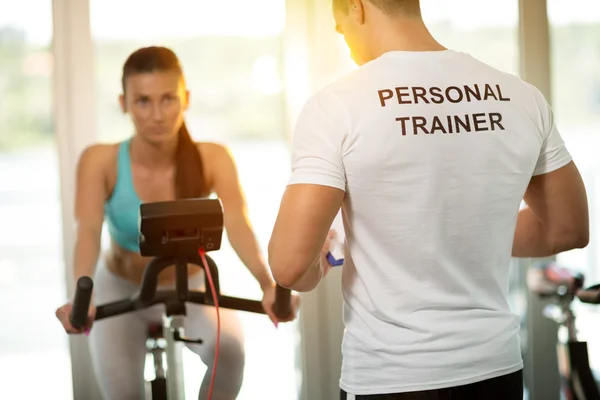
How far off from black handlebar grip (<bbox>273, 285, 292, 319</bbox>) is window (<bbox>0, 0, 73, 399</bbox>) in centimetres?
148

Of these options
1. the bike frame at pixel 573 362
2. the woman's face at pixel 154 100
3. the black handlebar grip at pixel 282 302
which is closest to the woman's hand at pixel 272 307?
the black handlebar grip at pixel 282 302

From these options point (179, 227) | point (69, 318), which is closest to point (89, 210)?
point (69, 318)

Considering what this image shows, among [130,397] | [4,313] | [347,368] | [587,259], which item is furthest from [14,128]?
[587,259]

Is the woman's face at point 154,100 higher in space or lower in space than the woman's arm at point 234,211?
higher

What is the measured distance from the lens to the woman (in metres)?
2.13

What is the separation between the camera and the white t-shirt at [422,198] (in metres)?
1.17

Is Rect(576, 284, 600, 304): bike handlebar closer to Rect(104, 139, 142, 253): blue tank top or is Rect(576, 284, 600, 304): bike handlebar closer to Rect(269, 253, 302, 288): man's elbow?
Rect(269, 253, 302, 288): man's elbow

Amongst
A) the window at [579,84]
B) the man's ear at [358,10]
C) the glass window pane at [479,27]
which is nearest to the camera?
the man's ear at [358,10]

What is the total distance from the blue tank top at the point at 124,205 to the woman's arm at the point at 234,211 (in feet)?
0.89

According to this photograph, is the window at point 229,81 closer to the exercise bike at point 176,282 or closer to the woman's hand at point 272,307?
the woman's hand at point 272,307

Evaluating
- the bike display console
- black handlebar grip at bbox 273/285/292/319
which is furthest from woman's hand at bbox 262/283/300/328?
the bike display console

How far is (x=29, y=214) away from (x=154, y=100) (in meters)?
1.43

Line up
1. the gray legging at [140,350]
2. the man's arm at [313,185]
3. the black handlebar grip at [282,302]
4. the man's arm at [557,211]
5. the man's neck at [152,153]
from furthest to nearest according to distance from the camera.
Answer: the man's neck at [152,153] < the gray legging at [140,350] < the black handlebar grip at [282,302] < the man's arm at [557,211] < the man's arm at [313,185]

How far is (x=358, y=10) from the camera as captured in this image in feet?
4.16
